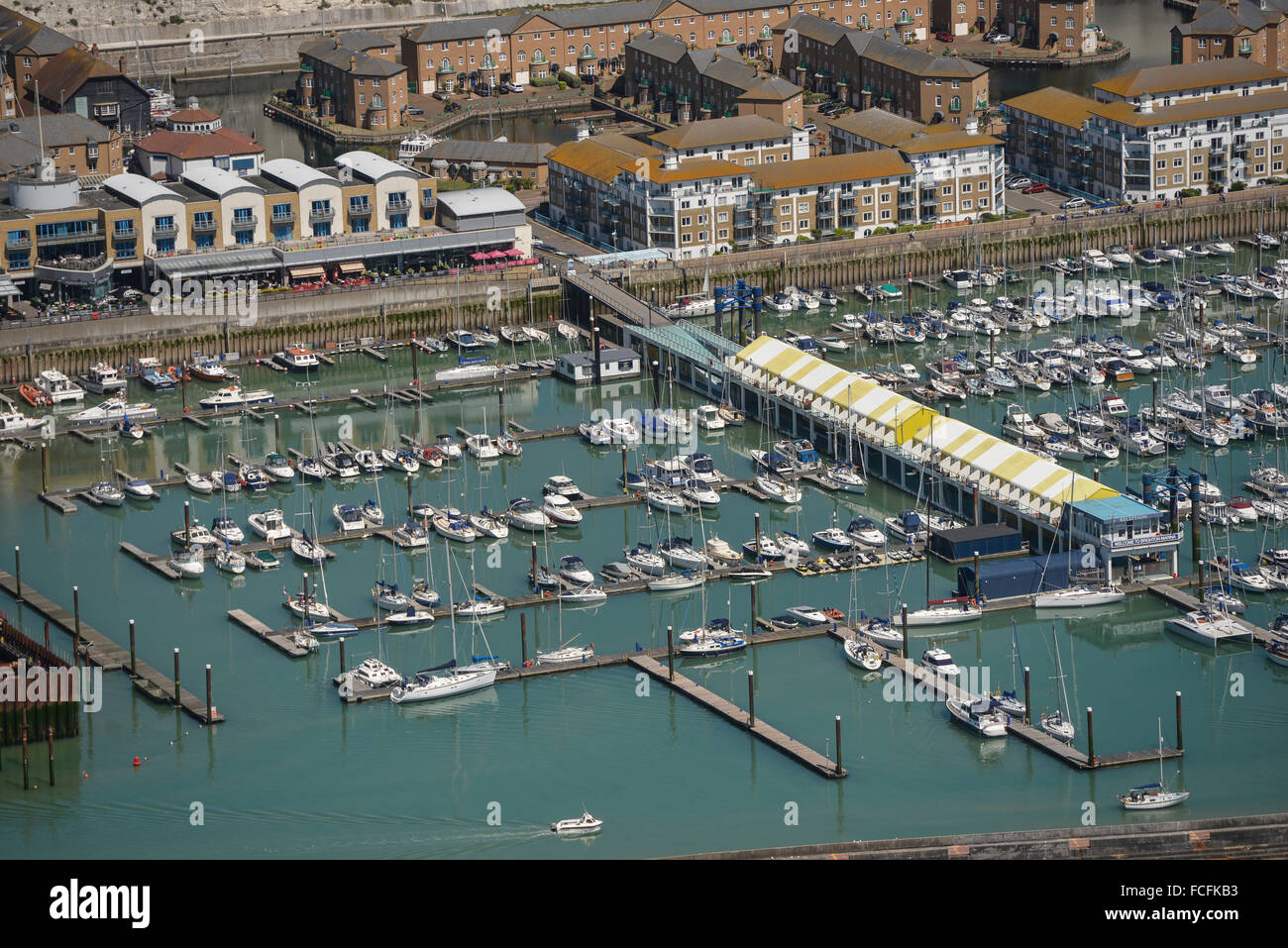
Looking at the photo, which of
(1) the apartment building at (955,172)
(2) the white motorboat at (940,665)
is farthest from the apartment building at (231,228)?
(2) the white motorboat at (940,665)

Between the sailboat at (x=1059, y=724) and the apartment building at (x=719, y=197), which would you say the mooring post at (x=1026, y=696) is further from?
the apartment building at (x=719, y=197)

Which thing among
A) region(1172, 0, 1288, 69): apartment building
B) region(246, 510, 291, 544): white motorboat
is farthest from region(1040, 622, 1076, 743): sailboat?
region(1172, 0, 1288, 69): apartment building

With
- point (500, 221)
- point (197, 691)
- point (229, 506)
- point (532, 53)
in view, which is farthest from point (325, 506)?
point (532, 53)

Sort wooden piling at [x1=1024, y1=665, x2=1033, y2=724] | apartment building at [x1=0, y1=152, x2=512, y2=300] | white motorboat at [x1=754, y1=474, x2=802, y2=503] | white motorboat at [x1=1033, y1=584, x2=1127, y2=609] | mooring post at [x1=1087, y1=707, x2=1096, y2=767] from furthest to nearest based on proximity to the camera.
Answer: apartment building at [x1=0, y1=152, x2=512, y2=300] → white motorboat at [x1=754, y1=474, x2=802, y2=503] → white motorboat at [x1=1033, y1=584, x2=1127, y2=609] → wooden piling at [x1=1024, y1=665, x2=1033, y2=724] → mooring post at [x1=1087, y1=707, x2=1096, y2=767]

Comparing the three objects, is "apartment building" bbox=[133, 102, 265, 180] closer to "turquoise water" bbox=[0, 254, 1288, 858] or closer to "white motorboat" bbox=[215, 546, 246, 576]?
"turquoise water" bbox=[0, 254, 1288, 858]

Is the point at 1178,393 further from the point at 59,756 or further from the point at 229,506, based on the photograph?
the point at 59,756

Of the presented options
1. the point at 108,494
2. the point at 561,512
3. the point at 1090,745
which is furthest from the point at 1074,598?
the point at 108,494
